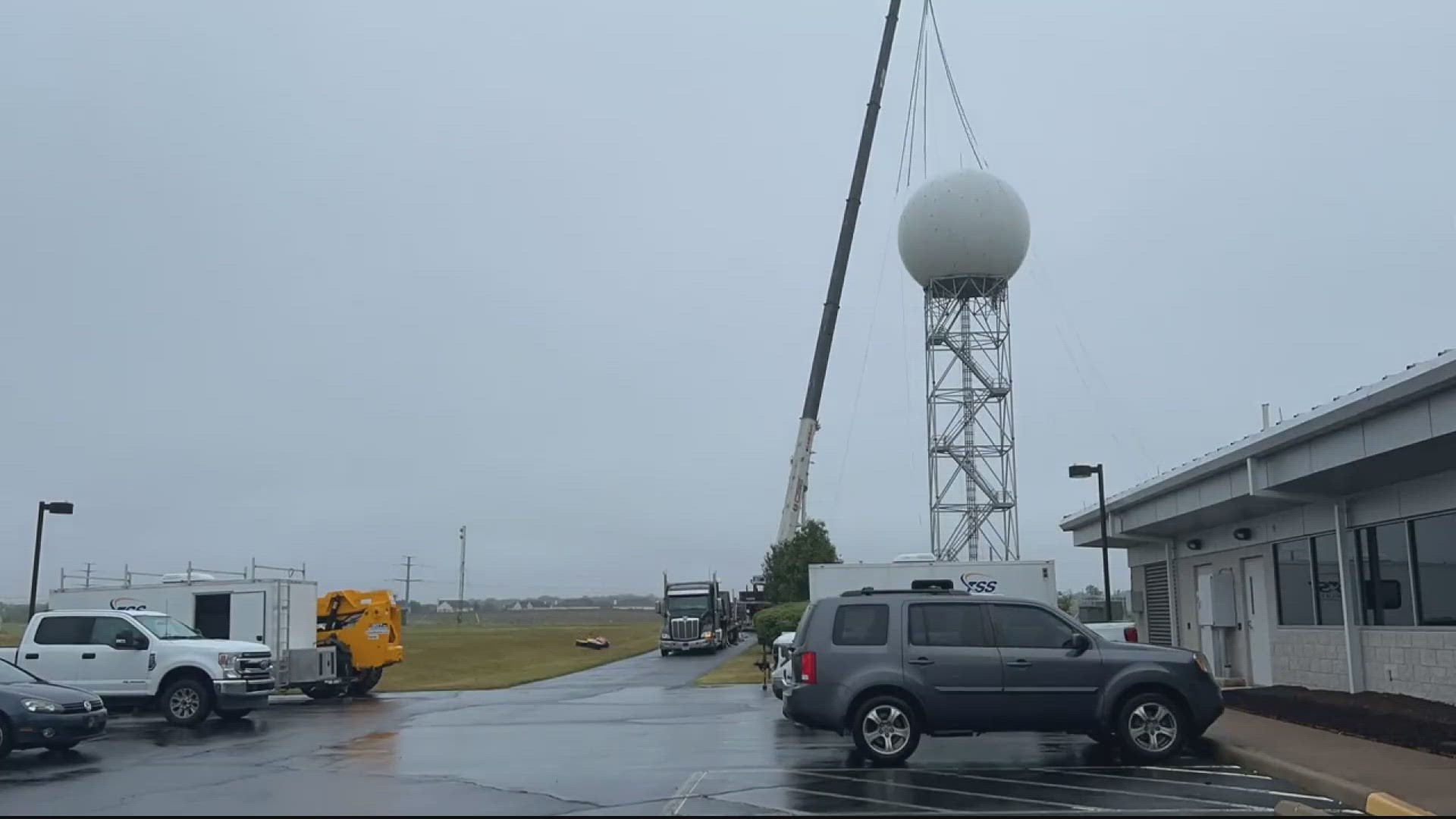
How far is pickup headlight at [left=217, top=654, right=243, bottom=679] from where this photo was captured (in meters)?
22.5

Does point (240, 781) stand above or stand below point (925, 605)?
below

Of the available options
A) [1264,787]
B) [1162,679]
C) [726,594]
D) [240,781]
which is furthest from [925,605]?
[726,594]

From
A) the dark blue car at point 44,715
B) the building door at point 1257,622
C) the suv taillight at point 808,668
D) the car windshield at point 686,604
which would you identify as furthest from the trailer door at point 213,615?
the car windshield at point 686,604

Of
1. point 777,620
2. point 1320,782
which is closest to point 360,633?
point 777,620

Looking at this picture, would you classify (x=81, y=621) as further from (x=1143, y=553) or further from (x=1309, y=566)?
(x=1143, y=553)

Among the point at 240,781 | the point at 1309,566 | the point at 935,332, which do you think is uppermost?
the point at 935,332

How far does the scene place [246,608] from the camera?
1129 inches

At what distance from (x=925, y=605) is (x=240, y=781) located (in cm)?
748

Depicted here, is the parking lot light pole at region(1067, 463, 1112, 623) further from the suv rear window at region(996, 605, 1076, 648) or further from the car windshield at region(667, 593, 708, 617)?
the car windshield at region(667, 593, 708, 617)

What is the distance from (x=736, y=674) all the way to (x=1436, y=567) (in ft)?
63.5

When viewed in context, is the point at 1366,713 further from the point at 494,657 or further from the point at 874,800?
the point at 494,657

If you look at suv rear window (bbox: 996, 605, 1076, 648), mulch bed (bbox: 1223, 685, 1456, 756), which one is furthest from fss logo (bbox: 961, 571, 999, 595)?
suv rear window (bbox: 996, 605, 1076, 648)

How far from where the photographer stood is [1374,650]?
1950 centimetres

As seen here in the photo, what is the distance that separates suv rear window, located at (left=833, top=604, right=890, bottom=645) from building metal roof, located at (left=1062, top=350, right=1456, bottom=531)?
6.06 metres
